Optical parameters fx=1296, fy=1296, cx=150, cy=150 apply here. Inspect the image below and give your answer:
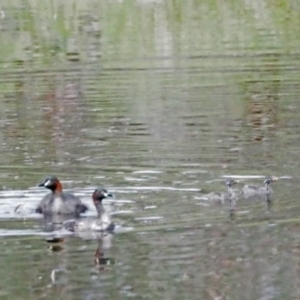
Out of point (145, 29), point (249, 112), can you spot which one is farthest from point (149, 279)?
point (145, 29)

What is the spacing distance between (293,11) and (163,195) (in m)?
32.4

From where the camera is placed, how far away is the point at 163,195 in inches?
698

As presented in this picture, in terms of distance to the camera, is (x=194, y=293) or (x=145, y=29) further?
(x=145, y=29)

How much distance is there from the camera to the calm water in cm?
1371

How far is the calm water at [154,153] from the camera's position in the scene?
13.7m

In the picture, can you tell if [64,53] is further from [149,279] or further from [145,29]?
[149,279]

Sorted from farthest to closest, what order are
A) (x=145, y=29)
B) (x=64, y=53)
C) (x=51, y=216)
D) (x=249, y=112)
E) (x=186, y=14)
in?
(x=186, y=14) < (x=145, y=29) < (x=64, y=53) < (x=249, y=112) < (x=51, y=216)

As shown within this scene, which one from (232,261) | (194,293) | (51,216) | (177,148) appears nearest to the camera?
(194,293)

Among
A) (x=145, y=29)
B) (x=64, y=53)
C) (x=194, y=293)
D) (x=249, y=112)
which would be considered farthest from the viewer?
(x=145, y=29)

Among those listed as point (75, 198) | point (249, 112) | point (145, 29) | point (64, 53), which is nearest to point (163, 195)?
point (75, 198)

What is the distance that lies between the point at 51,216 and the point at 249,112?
9.79 metres

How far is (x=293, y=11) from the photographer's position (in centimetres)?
4916

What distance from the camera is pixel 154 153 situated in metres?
21.0

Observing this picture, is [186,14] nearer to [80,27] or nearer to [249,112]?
[80,27]
